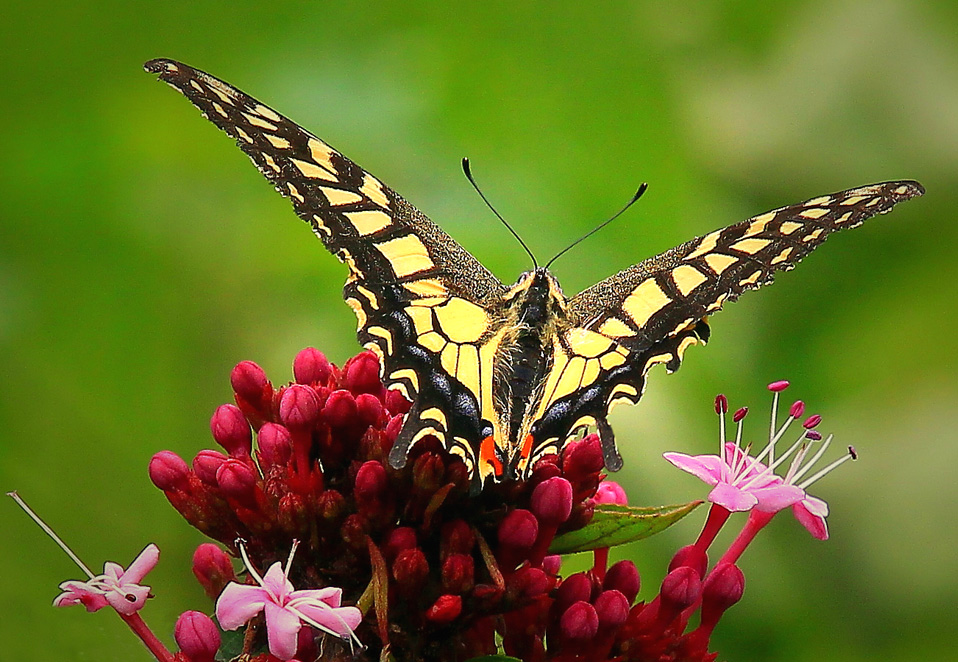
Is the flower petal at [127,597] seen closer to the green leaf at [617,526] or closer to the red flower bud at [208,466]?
the red flower bud at [208,466]

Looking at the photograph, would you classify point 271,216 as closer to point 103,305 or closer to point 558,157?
point 103,305

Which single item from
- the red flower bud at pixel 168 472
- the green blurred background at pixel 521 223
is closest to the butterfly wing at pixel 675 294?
the red flower bud at pixel 168 472

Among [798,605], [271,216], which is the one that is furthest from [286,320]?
[798,605]

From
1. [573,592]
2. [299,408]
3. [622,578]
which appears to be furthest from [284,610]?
[622,578]

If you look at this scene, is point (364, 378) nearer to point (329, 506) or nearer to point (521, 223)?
point (329, 506)

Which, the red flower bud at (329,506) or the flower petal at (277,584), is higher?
the red flower bud at (329,506)
